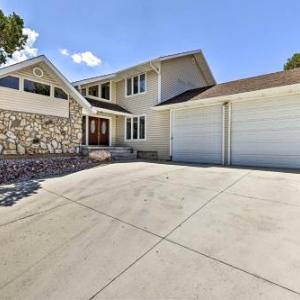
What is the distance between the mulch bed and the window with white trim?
15.3 ft

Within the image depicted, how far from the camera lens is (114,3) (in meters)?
10.3

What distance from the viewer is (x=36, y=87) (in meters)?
10.9

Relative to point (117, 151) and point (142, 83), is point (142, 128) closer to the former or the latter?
point (117, 151)

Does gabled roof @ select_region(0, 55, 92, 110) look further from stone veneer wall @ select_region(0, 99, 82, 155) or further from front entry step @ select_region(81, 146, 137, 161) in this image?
front entry step @ select_region(81, 146, 137, 161)

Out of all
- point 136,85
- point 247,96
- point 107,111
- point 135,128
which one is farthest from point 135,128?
point 247,96

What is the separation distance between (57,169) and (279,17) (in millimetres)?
11692

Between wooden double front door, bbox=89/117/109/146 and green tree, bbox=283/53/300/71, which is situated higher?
green tree, bbox=283/53/300/71

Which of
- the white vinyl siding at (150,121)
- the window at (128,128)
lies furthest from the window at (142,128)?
the window at (128,128)

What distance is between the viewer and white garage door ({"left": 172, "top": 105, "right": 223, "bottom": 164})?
1116cm

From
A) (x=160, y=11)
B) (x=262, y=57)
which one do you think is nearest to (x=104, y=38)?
(x=160, y=11)

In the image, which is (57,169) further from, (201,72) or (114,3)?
(201,72)

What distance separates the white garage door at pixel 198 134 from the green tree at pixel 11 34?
1030 centimetres

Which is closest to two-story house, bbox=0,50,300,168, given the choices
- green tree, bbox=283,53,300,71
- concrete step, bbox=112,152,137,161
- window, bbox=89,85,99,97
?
window, bbox=89,85,99,97

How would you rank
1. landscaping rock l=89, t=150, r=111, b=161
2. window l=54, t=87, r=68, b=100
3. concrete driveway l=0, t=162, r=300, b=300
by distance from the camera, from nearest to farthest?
1. concrete driveway l=0, t=162, r=300, b=300
2. landscaping rock l=89, t=150, r=111, b=161
3. window l=54, t=87, r=68, b=100
